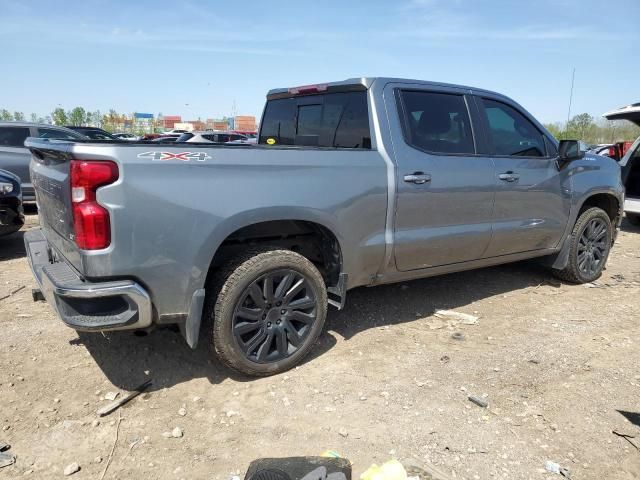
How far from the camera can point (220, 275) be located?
121 inches

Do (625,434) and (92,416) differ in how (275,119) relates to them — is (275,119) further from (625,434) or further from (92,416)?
(625,434)

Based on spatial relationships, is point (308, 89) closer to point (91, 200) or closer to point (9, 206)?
point (91, 200)

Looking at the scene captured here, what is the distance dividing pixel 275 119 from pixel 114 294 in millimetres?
2647

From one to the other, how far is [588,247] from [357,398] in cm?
360

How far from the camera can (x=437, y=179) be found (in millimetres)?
3760

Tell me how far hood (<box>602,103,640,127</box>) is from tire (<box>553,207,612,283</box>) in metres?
3.32

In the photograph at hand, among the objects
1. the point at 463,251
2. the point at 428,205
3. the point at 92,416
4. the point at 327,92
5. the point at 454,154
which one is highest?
the point at 327,92

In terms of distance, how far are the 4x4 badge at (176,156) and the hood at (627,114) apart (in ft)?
24.7

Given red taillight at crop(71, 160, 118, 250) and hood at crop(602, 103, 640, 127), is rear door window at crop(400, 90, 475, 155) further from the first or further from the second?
hood at crop(602, 103, 640, 127)

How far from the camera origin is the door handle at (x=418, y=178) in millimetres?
3593

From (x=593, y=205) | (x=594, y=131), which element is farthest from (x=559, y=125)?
(x=593, y=205)

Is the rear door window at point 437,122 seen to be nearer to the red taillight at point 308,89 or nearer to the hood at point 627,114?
the red taillight at point 308,89

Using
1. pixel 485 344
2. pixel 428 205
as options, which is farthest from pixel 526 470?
pixel 428 205

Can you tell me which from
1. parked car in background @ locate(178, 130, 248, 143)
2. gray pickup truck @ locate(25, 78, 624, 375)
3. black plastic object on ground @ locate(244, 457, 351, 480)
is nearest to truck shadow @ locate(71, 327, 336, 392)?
gray pickup truck @ locate(25, 78, 624, 375)
